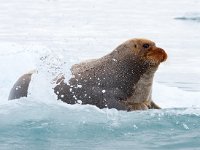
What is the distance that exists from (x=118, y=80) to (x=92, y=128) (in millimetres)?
2195

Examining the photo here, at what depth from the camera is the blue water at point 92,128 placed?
8.18 metres

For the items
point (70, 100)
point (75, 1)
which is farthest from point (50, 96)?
point (75, 1)


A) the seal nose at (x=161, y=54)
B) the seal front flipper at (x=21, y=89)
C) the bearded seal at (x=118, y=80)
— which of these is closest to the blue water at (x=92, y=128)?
the bearded seal at (x=118, y=80)

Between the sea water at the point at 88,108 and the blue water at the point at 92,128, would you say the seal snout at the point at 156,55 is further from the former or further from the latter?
the blue water at the point at 92,128

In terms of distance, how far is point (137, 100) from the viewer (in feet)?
35.4

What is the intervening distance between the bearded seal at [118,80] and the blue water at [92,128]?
729mm

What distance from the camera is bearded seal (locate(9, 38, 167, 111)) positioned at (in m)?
10.5

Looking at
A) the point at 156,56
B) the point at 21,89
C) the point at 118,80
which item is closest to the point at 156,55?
the point at 156,56

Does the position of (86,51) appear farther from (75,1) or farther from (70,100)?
(75,1)

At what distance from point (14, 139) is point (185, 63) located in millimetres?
10280

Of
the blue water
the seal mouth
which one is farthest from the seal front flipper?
the seal mouth

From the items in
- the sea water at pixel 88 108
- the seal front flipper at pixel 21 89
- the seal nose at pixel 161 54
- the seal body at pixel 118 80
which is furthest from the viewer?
the seal front flipper at pixel 21 89

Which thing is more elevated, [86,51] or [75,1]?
[75,1]

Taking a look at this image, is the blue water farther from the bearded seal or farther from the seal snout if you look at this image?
the seal snout
